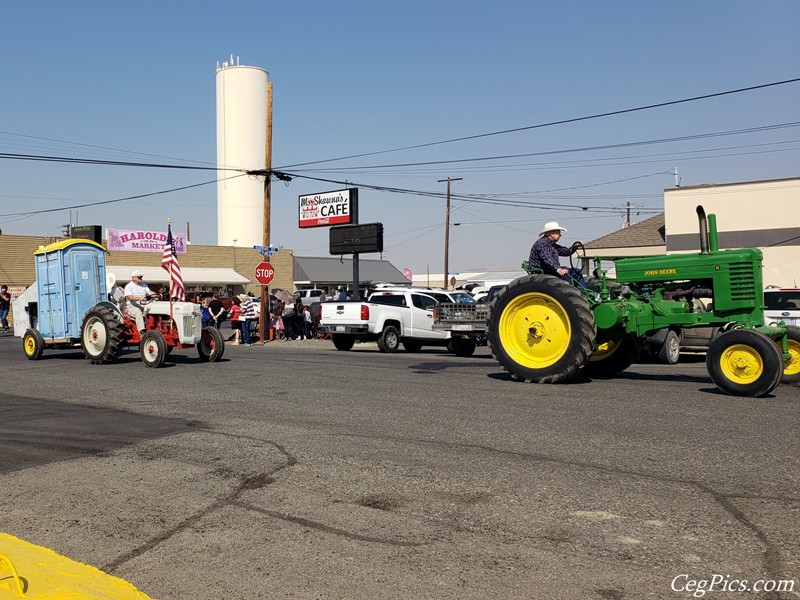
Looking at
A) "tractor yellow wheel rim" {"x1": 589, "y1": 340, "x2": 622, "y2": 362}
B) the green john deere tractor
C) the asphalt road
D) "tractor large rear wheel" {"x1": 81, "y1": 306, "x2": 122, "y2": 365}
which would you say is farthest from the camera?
"tractor large rear wheel" {"x1": 81, "y1": 306, "x2": 122, "y2": 365}

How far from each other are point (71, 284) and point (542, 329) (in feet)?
36.9

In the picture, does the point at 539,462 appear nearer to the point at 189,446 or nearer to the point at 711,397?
the point at 189,446

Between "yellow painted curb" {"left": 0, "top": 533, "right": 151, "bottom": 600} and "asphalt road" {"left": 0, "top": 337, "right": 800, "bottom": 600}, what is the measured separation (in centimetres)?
57

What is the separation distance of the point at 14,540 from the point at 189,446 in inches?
125

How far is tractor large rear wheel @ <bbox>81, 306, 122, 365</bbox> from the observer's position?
601 inches

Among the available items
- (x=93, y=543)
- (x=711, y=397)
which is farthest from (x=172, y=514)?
(x=711, y=397)

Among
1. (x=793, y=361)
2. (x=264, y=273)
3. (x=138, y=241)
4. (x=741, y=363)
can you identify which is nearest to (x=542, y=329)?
(x=741, y=363)

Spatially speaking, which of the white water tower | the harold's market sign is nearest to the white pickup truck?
the harold's market sign

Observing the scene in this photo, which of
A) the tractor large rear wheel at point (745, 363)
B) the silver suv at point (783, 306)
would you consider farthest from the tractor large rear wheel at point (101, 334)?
the silver suv at point (783, 306)

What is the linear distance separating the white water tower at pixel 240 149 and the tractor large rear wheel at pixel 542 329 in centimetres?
6887

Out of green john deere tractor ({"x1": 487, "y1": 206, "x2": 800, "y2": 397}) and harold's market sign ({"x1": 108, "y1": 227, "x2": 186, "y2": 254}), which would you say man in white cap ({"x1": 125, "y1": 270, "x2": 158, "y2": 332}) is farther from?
harold's market sign ({"x1": 108, "y1": 227, "x2": 186, "y2": 254})

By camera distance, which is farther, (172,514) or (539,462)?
(539,462)

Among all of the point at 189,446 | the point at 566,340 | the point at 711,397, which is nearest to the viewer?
the point at 189,446

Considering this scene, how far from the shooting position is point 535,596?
3.60 meters
